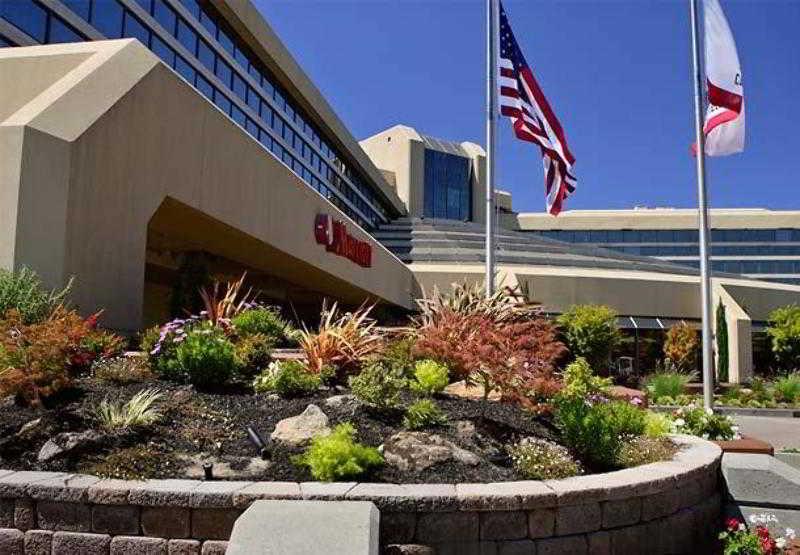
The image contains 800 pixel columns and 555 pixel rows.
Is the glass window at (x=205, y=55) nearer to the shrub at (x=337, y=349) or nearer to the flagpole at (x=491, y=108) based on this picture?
the flagpole at (x=491, y=108)

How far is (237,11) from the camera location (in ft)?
93.8

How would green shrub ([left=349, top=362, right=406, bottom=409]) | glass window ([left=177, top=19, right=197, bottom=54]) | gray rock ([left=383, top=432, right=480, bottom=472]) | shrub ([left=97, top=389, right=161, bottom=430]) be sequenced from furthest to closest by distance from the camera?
glass window ([left=177, top=19, right=197, bottom=54]), green shrub ([left=349, top=362, right=406, bottom=409]), shrub ([left=97, top=389, right=161, bottom=430]), gray rock ([left=383, top=432, right=480, bottom=472])

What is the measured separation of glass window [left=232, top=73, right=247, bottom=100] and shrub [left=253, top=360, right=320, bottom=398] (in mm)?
25293

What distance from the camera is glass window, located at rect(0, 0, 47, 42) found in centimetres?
1703

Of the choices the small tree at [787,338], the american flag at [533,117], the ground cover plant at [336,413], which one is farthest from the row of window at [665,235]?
the ground cover plant at [336,413]

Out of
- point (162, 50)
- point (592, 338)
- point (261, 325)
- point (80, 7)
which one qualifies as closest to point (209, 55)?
point (162, 50)

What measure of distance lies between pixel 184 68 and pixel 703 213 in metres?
20.5

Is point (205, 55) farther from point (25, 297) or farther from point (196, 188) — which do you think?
point (25, 297)

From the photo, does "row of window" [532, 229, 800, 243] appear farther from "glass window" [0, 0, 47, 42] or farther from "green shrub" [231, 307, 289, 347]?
"green shrub" [231, 307, 289, 347]

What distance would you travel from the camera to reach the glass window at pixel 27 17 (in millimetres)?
17031

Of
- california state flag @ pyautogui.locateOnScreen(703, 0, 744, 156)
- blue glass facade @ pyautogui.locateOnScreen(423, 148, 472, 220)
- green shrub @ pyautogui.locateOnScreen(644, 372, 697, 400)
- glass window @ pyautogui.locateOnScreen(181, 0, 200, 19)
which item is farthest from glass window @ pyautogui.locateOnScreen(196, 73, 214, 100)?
blue glass facade @ pyautogui.locateOnScreen(423, 148, 472, 220)

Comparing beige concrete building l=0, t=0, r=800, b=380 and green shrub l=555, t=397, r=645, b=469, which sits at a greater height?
beige concrete building l=0, t=0, r=800, b=380

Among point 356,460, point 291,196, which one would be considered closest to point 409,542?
point 356,460

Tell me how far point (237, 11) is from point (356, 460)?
26.8 m
